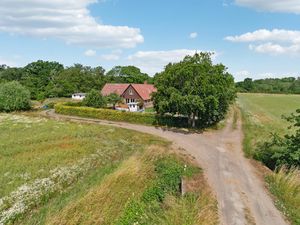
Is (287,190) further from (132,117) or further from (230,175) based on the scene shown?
(132,117)

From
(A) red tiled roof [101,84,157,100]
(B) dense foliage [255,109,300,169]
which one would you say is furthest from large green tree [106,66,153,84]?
(B) dense foliage [255,109,300,169]

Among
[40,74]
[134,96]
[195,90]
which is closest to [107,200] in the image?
[195,90]

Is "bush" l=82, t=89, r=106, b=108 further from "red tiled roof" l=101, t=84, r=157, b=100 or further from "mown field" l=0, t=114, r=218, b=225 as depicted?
"mown field" l=0, t=114, r=218, b=225

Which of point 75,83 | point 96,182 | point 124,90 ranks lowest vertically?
point 96,182

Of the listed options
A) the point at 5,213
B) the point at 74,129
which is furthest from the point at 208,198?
the point at 74,129

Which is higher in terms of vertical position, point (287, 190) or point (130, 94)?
point (130, 94)

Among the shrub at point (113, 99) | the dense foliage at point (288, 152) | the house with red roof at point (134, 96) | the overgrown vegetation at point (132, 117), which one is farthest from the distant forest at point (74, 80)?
the dense foliage at point (288, 152)
